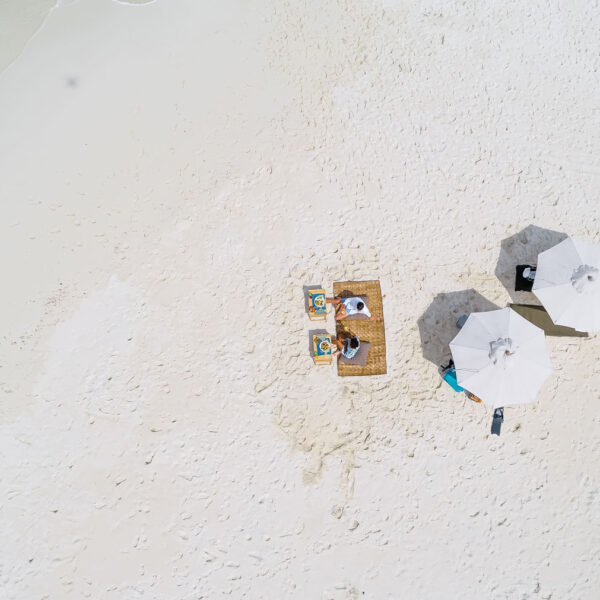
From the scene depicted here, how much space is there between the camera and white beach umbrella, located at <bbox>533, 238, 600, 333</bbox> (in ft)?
21.9

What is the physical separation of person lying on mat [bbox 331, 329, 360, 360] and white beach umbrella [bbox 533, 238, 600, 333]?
3.26 metres

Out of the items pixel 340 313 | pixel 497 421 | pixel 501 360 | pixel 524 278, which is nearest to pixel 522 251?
pixel 524 278

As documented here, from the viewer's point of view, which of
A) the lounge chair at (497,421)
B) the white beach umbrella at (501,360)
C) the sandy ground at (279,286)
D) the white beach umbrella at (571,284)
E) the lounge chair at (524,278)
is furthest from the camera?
the lounge chair at (524,278)

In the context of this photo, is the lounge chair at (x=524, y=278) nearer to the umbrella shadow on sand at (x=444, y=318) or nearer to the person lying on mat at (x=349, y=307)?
the umbrella shadow on sand at (x=444, y=318)

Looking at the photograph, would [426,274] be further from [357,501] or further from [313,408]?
[357,501]

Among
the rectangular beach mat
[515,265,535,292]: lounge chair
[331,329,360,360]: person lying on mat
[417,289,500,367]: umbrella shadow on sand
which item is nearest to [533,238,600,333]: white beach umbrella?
[515,265,535,292]: lounge chair

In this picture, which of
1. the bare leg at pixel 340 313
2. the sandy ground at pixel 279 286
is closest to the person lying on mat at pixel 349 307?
the bare leg at pixel 340 313

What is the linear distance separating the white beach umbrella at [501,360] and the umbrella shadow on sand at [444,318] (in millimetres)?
910

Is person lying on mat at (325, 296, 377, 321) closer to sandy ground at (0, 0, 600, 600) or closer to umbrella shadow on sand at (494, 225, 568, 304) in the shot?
sandy ground at (0, 0, 600, 600)

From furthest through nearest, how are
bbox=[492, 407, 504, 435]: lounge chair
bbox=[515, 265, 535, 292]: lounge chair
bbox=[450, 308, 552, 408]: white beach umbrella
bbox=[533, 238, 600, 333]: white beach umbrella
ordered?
bbox=[515, 265, 535, 292]: lounge chair, bbox=[492, 407, 504, 435]: lounge chair, bbox=[533, 238, 600, 333]: white beach umbrella, bbox=[450, 308, 552, 408]: white beach umbrella

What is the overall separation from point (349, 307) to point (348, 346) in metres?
0.68

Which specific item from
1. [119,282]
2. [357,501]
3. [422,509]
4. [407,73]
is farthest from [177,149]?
[422,509]

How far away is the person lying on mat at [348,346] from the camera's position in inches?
278

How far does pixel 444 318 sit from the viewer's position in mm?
7602
